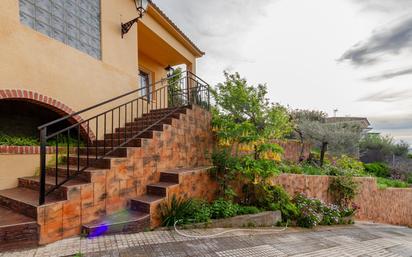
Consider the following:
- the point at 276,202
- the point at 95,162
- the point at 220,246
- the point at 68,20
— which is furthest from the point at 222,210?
Answer: the point at 68,20

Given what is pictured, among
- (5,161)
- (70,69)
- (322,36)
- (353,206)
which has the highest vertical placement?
(322,36)

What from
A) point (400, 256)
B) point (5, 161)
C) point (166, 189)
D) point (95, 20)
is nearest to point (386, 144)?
point (400, 256)

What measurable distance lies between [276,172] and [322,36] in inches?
274

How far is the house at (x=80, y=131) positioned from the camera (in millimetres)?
3094

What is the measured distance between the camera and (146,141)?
430 centimetres

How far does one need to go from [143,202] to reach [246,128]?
3194mm

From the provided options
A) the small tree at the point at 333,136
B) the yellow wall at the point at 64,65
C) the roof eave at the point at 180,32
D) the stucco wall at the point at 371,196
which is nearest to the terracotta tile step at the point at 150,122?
the yellow wall at the point at 64,65

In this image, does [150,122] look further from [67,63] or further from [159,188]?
[67,63]

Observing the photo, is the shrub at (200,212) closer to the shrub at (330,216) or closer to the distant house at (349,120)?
the shrub at (330,216)

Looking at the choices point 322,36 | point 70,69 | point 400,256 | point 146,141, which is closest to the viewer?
point 400,256

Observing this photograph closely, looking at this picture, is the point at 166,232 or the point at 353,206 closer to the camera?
the point at 166,232

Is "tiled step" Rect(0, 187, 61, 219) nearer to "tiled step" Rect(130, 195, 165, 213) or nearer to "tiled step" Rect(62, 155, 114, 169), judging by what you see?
"tiled step" Rect(62, 155, 114, 169)

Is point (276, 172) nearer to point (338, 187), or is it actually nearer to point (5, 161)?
point (338, 187)

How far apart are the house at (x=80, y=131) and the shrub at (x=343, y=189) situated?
16.6ft
